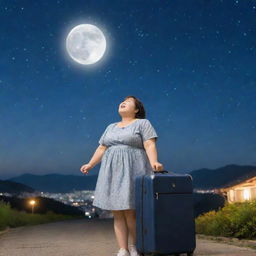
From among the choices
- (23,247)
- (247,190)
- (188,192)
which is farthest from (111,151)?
(247,190)

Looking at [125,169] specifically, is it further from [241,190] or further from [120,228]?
[241,190]

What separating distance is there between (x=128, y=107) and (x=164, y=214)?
1.59 meters

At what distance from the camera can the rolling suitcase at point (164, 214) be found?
15.7ft

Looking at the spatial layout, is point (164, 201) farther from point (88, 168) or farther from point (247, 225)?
point (247, 225)

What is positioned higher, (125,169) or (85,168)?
(85,168)

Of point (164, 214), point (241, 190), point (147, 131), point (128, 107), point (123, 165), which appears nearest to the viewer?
point (164, 214)

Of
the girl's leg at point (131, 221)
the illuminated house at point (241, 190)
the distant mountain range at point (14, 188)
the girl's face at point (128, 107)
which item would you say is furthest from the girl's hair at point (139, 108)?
the distant mountain range at point (14, 188)

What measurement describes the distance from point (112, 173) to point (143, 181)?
597mm

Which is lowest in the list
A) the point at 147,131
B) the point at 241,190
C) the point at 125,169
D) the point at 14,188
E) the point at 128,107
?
the point at 125,169

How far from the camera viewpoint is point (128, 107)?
5.84 metres

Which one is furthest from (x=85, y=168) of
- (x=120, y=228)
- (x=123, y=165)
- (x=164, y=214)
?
(x=164, y=214)

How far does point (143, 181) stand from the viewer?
493cm

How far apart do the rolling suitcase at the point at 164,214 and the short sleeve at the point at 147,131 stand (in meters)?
0.61

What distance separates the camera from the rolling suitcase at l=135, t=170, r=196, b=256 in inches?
188
